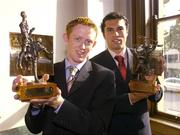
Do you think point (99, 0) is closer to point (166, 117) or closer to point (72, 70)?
point (166, 117)

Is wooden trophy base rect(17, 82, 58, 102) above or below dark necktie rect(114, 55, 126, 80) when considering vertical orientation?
below

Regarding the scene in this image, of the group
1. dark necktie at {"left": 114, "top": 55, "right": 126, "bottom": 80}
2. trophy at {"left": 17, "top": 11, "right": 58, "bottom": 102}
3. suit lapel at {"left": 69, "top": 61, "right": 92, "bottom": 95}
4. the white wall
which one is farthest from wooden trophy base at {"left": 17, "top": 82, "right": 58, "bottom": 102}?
the white wall

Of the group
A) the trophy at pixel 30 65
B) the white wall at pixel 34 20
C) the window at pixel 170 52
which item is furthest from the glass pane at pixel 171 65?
the trophy at pixel 30 65

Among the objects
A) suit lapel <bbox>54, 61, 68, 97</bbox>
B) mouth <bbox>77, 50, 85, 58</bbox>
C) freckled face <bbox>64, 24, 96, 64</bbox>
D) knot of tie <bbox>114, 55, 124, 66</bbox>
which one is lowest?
suit lapel <bbox>54, 61, 68, 97</bbox>

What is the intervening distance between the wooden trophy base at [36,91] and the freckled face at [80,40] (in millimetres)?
170

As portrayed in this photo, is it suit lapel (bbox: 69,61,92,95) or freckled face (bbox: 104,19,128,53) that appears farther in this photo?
freckled face (bbox: 104,19,128,53)

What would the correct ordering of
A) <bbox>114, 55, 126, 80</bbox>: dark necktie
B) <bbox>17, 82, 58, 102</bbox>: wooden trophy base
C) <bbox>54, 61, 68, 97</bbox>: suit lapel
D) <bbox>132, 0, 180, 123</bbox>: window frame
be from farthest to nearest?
<bbox>132, 0, 180, 123</bbox>: window frame
<bbox>114, 55, 126, 80</bbox>: dark necktie
<bbox>54, 61, 68, 97</bbox>: suit lapel
<bbox>17, 82, 58, 102</bbox>: wooden trophy base

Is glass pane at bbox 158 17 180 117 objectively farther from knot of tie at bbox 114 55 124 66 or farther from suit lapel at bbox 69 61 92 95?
suit lapel at bbox 69 61 92 95

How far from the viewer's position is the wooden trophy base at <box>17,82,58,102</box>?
3.20 feet

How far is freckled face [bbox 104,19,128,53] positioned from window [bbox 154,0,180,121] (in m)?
0.75

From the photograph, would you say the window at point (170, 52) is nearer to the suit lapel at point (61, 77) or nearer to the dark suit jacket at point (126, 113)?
the dark suit jacket at point (126, 113)

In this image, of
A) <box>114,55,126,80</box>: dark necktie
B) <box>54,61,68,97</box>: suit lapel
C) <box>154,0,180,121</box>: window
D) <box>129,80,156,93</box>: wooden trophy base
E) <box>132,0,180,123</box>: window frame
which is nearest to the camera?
<box>54,61,68,97</box>: suit lapel

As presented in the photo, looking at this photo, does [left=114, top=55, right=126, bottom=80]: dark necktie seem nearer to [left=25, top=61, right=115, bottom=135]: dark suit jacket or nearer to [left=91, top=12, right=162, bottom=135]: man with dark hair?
[left=91, top=12, right=162, bottom=135]: man with dark hair

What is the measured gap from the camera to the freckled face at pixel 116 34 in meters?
1.55
